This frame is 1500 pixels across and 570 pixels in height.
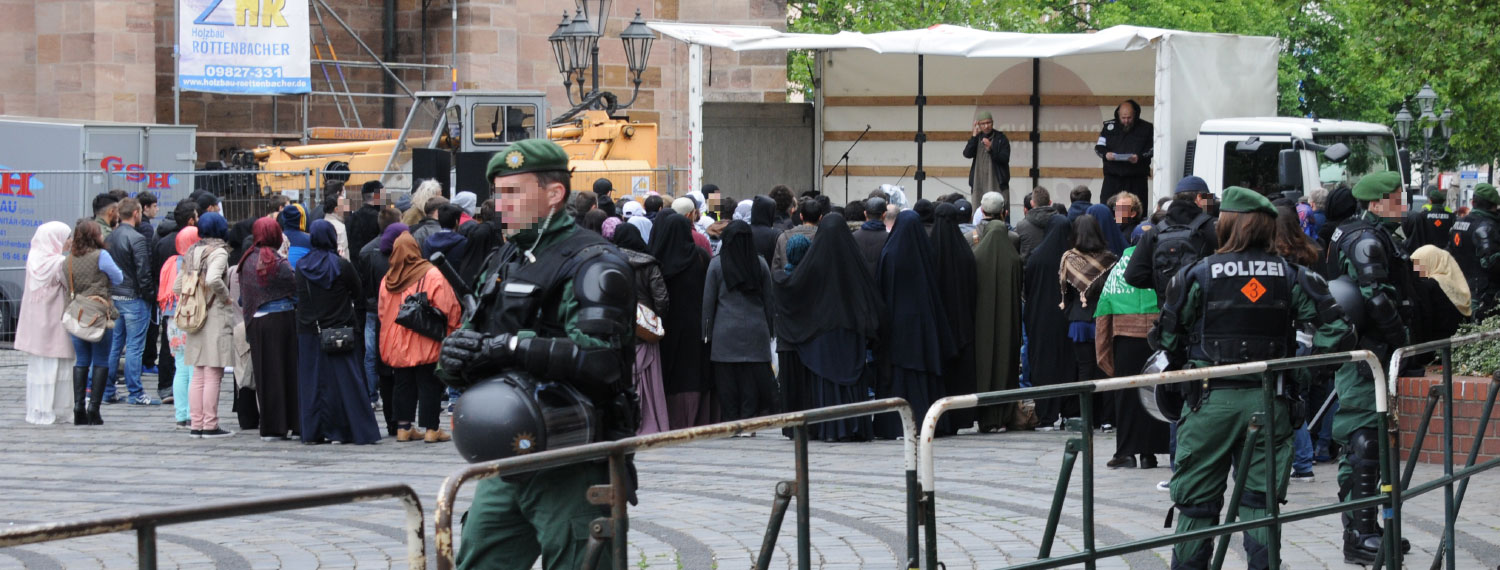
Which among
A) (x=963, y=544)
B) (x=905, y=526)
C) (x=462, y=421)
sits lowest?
(x=963, y=544)

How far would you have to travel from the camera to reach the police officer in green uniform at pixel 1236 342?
19.5 feet

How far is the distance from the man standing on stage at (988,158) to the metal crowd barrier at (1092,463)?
10.7 metres

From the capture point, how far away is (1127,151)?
16031 mm

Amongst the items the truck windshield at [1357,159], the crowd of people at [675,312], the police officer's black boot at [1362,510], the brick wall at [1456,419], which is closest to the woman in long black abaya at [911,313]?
the crowd of people at [675,312]

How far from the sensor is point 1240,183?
15094 millimetres

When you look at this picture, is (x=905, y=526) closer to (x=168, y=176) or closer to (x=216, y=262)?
(x=216, y=262)

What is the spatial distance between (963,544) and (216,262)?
248 inches

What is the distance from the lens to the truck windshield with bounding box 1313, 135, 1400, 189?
15.3 meters

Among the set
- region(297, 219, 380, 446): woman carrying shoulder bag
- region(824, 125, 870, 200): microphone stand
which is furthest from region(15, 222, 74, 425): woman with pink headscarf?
region(824, 125, 870, 200): microphone stand

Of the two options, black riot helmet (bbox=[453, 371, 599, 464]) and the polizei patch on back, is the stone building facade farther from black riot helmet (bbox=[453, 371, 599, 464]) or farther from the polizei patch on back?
black riot helmet (bbox=[453, 371, 599, 464])

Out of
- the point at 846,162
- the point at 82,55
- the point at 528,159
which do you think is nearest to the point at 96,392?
the point at 846,162

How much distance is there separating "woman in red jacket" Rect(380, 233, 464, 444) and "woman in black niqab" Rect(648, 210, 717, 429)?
142 cm

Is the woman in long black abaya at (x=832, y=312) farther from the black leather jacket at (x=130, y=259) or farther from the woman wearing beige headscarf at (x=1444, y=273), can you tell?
the black leather jacket at (x=130, y=259)

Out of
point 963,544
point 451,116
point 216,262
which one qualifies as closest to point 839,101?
point 451,116
